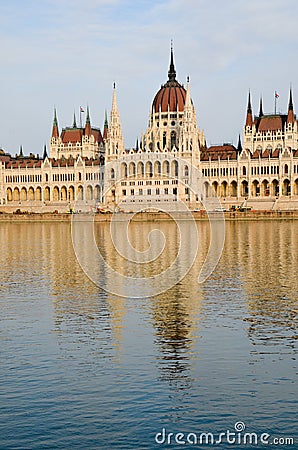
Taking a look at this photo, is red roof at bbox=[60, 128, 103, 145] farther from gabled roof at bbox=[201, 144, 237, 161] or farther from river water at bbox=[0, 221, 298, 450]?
river water at bbox=[0, 221, 298, 450]

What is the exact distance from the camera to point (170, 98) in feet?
495

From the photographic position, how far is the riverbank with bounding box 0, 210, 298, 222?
104 meters

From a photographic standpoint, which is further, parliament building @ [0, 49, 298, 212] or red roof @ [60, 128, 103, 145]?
red roof @ [60, 128, 103, 145]

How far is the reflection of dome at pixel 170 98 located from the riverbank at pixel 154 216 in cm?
3556

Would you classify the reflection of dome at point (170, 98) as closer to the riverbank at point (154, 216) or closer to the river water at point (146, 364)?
the riverbank at point (154, 216)

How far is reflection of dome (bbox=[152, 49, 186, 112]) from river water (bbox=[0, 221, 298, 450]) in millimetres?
121258

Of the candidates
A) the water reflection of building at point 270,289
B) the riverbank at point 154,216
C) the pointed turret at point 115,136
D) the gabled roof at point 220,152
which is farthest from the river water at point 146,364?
the pointed turret at point 115,136

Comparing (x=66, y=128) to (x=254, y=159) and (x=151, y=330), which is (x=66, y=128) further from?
(x=151, y=330)

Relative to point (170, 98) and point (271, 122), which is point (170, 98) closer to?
point (170, 98)

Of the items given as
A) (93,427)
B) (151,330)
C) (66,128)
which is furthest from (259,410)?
(66,128)

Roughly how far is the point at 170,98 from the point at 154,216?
48.9 m

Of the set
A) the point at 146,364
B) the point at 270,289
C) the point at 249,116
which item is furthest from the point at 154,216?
the point at 146,364

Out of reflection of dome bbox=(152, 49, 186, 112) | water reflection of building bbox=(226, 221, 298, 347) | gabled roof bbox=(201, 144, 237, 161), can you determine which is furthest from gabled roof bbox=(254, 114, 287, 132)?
water reflection of building bbox=(226, 221, 298, 347)

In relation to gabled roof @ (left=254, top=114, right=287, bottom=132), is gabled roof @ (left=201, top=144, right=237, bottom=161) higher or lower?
lower
